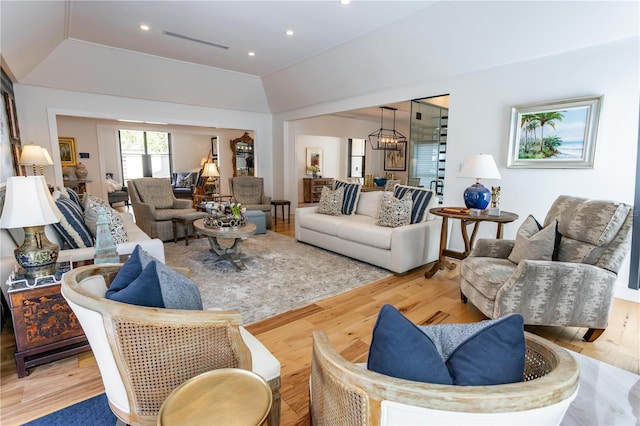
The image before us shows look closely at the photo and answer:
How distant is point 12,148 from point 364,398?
534 cm

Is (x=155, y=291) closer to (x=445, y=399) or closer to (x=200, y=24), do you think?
(x=445, y=399)

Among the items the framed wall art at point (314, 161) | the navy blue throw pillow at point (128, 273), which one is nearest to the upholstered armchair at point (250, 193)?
the framed wall art at point (314, 161)

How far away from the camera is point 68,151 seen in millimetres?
7379

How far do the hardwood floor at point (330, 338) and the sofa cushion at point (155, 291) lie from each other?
89 cm

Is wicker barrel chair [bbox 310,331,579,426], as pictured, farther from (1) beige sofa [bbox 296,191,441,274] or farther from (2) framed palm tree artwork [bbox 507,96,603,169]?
(2) framed palm tree artwork [bbox 507,96,603,169]

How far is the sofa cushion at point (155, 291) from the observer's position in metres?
1.13

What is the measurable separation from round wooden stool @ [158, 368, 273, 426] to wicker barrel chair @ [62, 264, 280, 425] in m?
0.05

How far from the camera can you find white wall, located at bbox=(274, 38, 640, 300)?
2.86m

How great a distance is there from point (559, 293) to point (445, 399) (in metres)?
2.14

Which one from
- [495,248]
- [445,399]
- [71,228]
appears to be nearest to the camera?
[445,399]

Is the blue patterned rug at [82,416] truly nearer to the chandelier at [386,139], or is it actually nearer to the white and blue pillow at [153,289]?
the white and blue pillow at [153,289]

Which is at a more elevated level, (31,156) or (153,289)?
(31,156)

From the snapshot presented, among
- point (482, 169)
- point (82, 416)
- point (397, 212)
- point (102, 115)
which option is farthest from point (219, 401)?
point (102, 115)

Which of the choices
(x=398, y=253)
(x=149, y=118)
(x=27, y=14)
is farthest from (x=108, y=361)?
(x=149, y=118)
